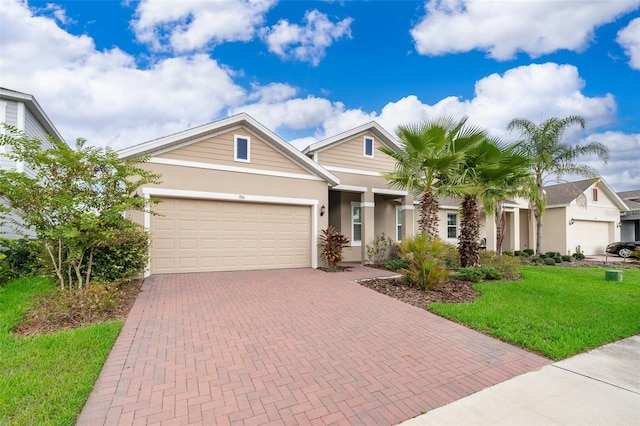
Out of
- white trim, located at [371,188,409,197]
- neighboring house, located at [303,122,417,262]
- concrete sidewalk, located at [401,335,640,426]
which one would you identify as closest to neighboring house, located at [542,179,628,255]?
neighboring house, located at [303,122,417,262]

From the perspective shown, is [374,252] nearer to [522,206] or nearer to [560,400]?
[560,400]

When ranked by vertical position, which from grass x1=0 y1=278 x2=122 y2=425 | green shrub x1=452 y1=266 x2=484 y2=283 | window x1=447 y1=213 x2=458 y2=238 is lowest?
grass x1=0 y1=278 x2=122 y2=425

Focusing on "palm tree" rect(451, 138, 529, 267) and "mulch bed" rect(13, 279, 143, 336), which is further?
"palm tree" rect(451, 138, 529, 267)

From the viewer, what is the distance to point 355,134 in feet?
44.0

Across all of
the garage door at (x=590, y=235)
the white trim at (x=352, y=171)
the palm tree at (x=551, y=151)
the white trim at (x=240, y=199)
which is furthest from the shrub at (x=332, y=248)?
the garage door at (x=590, y=235)

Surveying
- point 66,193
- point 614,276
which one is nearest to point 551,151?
point 614,276

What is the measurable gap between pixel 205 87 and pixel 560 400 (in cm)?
1570

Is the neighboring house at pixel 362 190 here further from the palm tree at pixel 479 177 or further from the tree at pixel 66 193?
the tree at pixel 66 193

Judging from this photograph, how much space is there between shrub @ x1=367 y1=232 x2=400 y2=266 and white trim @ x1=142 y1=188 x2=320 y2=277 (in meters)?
2.90

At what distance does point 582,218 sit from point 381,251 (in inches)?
644

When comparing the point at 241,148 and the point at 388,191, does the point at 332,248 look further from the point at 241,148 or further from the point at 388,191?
the point at 241,148

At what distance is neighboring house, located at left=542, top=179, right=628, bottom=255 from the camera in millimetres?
19703

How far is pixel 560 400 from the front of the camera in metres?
3.07

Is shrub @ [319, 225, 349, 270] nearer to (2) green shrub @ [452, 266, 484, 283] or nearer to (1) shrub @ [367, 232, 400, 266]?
(1) shrub @ [367, 232, 400, 266]
